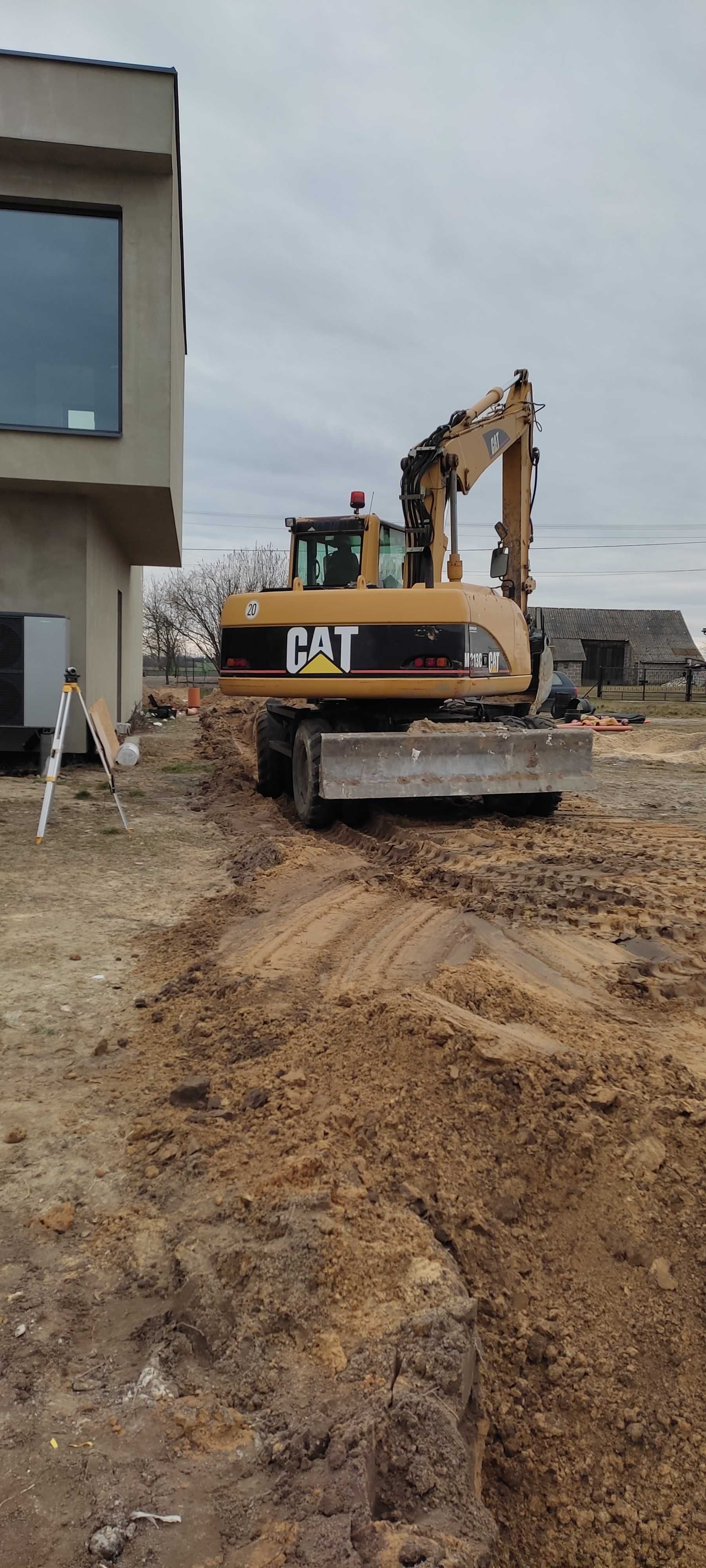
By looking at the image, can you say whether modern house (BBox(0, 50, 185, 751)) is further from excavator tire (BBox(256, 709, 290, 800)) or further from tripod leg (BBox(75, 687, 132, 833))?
tripod leg (BBox(75, 687, 132, 833))

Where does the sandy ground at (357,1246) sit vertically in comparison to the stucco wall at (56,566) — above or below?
below

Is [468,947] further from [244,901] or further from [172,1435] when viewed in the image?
[172,1435]

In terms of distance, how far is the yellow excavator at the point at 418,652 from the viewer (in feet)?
26.2

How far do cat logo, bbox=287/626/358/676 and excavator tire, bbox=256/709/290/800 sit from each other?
185 centimetres

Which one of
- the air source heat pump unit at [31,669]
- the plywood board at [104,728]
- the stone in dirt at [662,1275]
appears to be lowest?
the stone in dirt at [662,1275]

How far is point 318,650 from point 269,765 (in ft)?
7.58

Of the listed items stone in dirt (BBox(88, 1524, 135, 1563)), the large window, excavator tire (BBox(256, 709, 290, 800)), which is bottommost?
stone in dirt (BBox(88, 1524, 135, 1563))

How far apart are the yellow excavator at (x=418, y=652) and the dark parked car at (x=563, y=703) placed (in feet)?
39.2

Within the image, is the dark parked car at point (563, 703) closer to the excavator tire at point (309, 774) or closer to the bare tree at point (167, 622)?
the excavator tire at point (309, 774)

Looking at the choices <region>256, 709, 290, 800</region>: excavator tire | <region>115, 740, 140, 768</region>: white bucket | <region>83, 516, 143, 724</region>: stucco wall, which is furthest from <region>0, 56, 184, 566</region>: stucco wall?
<region>115, 740, 140, 768</region>: white bucket

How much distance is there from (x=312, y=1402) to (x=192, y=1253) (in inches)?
23.6

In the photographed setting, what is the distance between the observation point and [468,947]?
4863mm

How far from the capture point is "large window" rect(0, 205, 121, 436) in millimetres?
11727

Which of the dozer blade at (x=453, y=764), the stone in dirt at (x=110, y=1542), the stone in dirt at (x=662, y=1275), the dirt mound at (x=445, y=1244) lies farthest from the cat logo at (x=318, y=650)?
the stone in dirt at (x=110, y=1542)
